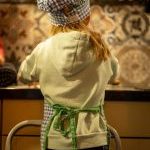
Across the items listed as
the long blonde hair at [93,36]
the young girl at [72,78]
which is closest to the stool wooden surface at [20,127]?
the young girl at [72,78]

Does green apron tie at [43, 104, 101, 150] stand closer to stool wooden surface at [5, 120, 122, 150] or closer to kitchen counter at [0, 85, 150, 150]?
stool wooden surface at [5, 120, 122, 150]

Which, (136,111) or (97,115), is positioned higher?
(97,115)

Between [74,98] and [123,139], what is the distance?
74 centimetres

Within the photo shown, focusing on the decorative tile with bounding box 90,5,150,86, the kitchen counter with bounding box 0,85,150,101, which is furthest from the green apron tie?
the decorative tile with bounding box 90,5,150,86

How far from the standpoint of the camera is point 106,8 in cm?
249

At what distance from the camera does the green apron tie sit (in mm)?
1354

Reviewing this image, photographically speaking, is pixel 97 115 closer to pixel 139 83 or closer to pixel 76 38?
pixel 76 38

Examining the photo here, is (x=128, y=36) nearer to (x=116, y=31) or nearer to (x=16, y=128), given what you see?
(x=116, y=31)

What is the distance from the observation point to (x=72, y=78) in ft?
4.46

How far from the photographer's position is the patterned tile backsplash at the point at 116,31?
8.17 feet

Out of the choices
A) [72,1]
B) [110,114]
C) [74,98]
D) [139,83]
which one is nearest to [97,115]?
[74,98]

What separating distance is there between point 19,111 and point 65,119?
68 centimetres

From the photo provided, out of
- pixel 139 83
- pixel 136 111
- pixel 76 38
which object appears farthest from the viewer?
pixel 139 83

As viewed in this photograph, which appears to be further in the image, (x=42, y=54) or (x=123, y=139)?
(x=123, y=139)
